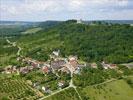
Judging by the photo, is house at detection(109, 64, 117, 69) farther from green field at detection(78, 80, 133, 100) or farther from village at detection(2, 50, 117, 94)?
green field at detection(78, 80, 133, 100)

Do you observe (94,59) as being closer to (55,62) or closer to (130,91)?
(55,62)

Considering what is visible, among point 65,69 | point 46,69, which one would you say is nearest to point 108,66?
point 65,69

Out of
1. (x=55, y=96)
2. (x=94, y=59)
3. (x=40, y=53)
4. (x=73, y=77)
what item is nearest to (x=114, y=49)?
(x=94, y=59)

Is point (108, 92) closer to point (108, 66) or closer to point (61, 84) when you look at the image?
point (61, 84)

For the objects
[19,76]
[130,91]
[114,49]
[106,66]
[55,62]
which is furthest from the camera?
[114,49]

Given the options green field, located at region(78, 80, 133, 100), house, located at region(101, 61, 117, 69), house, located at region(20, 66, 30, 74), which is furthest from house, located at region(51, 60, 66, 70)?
green field, located at region(78, 80, 133, 100)

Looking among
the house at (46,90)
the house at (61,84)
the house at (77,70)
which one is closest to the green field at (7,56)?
the house at (77,70)
